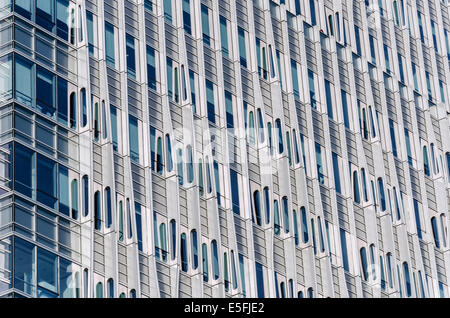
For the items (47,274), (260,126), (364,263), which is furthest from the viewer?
(364,263)

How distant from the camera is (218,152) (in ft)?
173

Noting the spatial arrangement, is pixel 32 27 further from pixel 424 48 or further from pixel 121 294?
pixel 424 48

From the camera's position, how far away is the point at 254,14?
194 feet

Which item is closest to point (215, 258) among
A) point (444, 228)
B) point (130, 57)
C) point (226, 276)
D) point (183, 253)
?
point (226, 276)

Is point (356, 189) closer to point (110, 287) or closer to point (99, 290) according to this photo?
point (110, 287)

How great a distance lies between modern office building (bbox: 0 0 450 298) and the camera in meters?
44.9

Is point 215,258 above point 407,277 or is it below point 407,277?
below

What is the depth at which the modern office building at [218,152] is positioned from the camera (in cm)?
4494

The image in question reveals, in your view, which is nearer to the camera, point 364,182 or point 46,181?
point 46,181

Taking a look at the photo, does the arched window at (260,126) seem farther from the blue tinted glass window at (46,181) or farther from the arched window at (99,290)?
the arched window at (99,290)

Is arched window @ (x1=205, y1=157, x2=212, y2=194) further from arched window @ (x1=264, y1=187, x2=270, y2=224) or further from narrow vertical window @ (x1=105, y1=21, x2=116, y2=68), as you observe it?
narrow vertical window @ (x1=105, y1=21, x2=116, y2=68)

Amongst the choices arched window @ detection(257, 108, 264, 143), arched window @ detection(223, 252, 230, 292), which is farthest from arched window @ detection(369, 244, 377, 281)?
arched window @ detection(223, 252, 230, 292)

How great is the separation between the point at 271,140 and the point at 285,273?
5642 millimetres
